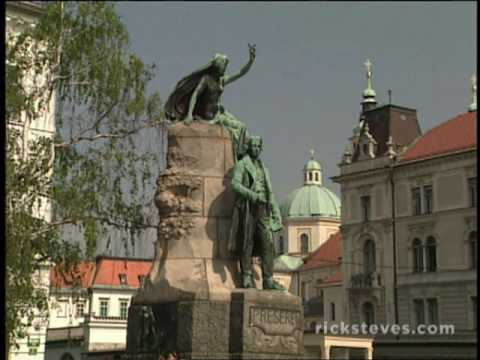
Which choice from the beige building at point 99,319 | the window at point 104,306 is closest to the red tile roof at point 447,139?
the beige building at point 99,319

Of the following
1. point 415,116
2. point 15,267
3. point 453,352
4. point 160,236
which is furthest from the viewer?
point 415,116

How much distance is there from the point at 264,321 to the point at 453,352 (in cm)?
3970

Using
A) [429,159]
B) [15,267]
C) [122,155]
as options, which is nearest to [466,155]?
[429,159]

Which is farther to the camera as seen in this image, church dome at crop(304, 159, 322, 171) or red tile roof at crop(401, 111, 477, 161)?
church dome at crop(304, 159, 322, 171)

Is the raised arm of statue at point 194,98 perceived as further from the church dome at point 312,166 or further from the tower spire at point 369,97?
the church dome at point 312,166

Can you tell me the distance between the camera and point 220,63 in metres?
13.6

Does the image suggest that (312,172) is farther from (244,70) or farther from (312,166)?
(244,70)

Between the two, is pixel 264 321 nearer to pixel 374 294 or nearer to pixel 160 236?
pixel 160 236

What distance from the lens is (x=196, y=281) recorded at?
12.4m

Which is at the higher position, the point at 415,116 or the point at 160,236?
the point at 415,116

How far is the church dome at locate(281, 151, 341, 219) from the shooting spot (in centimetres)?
10694

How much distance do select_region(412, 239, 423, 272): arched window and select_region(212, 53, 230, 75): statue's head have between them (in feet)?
137

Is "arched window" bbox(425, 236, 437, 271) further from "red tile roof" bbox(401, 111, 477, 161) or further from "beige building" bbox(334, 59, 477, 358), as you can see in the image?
"red tile roof" bbox(401, 111, 477, 161)

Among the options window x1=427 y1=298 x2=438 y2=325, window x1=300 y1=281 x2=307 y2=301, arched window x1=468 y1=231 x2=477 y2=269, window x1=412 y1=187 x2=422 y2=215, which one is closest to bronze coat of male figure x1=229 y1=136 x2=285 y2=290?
arched window x1=468 y1=231 x2=477 y2=269
